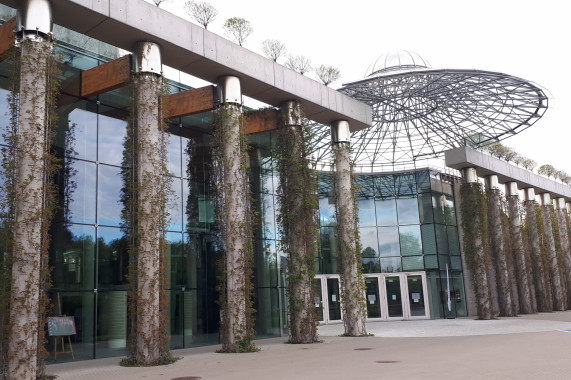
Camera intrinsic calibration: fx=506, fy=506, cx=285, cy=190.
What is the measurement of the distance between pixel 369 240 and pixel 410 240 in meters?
2.57

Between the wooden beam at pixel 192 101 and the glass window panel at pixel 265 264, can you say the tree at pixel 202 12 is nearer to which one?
the wooden beam at pixel 192 101

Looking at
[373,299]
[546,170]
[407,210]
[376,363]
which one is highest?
[546,170]

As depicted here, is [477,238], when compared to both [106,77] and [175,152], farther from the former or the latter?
[106,77]

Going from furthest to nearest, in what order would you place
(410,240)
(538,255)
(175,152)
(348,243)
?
(538,255) → (410,240) → (348,243) → (175,152)

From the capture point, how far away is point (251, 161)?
20188mm

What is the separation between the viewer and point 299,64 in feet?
59.2

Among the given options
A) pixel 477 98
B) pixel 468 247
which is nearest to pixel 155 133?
pixel 477 98

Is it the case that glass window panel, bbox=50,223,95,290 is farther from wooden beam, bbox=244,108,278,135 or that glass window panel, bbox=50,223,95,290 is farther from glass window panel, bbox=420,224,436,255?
glass window panel, bbox=420,224,436,255

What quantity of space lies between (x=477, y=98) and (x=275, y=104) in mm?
12542

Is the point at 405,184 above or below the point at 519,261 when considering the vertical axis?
above

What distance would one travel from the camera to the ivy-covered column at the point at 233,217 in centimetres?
1417

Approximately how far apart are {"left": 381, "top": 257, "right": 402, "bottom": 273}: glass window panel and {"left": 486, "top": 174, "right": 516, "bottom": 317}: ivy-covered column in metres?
5.59

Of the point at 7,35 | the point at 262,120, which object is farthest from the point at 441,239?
the point at 7,35

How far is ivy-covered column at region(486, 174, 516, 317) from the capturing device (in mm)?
28625
